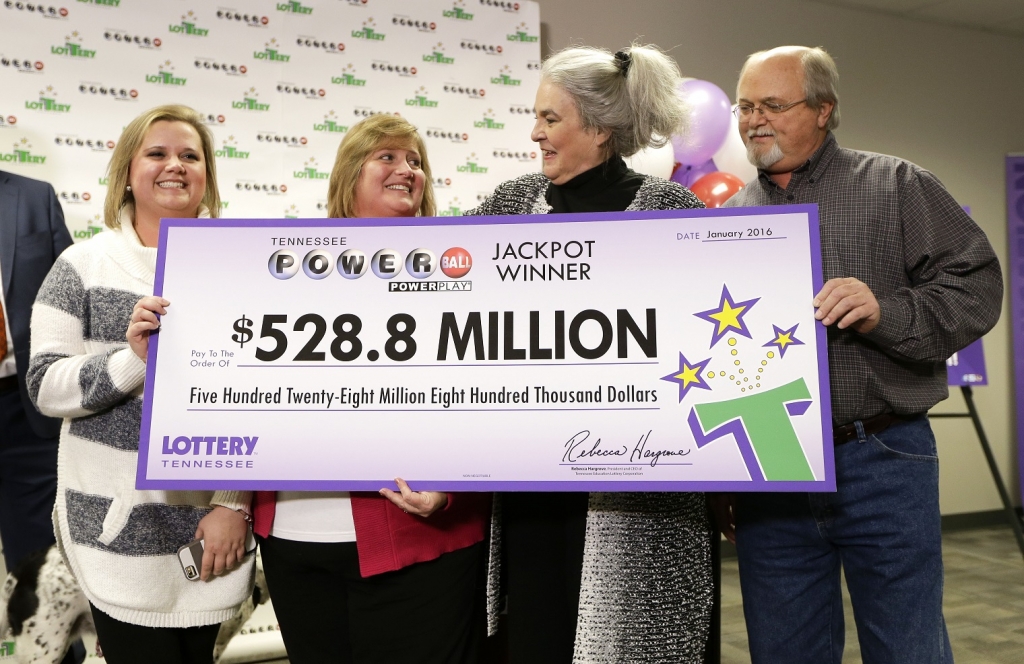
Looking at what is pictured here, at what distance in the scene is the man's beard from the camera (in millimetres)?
1819

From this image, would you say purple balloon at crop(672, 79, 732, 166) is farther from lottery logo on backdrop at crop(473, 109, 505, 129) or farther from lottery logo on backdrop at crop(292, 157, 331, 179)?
lottery logo on backdrop at crop(292, 157, 331, 179)

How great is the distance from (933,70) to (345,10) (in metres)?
4.45

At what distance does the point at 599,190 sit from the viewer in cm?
178

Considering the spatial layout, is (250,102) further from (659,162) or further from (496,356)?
(496,356)

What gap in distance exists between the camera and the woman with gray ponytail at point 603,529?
5.19 ft

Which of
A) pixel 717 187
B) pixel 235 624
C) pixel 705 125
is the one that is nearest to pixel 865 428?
pixel 717 187

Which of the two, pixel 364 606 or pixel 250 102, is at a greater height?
pixel 250 102

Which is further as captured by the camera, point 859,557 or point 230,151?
point 230,151

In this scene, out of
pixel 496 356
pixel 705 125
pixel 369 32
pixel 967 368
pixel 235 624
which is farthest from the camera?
pixel 967 368

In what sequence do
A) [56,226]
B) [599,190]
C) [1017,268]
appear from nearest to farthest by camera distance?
1. [599,190]
2. [56,226]
3. [1017,268]

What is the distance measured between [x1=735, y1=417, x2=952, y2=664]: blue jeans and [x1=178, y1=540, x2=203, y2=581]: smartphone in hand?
117 centimetres

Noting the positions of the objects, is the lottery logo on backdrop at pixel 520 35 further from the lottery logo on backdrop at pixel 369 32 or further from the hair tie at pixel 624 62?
the hair tie at pixel 624 62

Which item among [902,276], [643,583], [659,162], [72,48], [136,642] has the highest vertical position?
[72,48]

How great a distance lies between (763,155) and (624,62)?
0.39m
